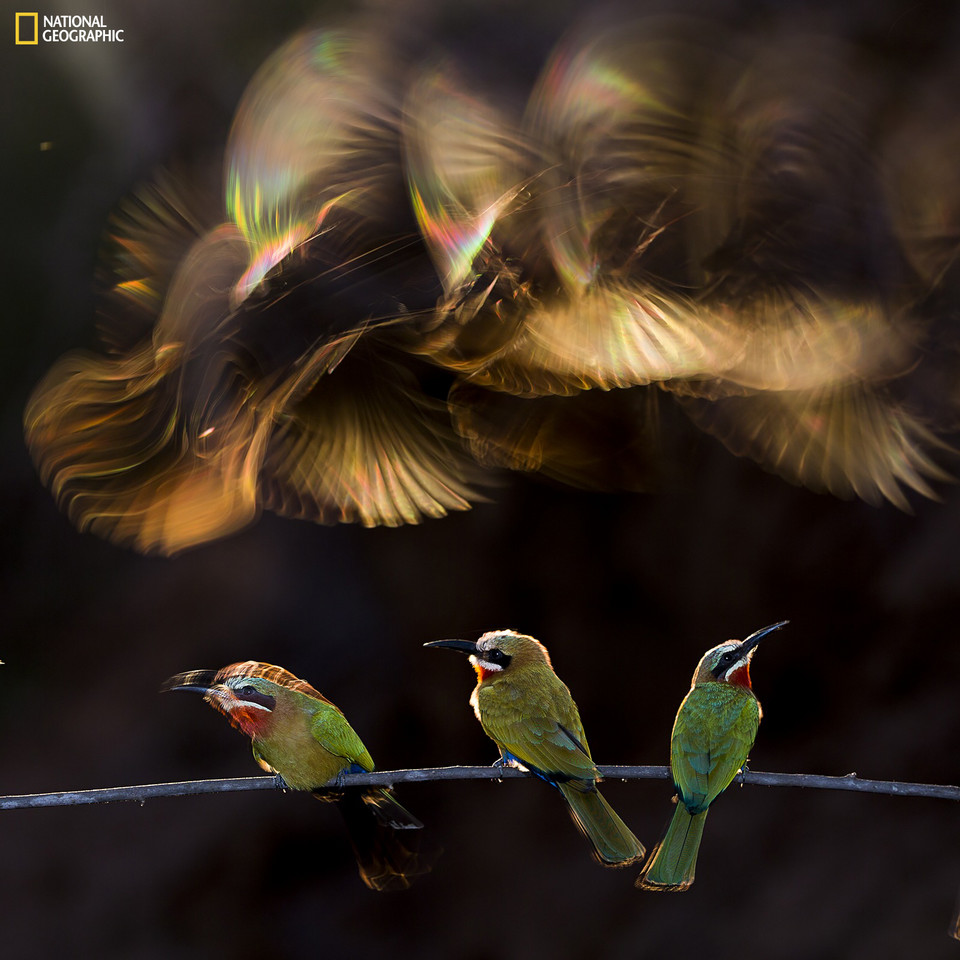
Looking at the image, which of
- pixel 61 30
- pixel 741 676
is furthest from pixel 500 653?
pixel 61 30

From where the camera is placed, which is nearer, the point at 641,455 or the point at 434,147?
the point at 434,147

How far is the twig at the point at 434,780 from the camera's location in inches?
17.1

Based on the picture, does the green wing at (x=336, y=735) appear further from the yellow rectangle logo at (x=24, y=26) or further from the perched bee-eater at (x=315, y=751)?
the yellow rectangle logo at (x=24, y=26)

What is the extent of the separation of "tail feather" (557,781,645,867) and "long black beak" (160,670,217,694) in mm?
249

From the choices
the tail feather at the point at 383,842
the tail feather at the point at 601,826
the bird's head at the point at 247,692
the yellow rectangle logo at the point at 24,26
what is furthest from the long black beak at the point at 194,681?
the yellow rectangle logo at the point at 24,26

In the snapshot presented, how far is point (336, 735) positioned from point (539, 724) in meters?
0.14

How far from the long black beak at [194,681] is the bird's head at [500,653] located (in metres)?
0.16

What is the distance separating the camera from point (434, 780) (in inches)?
17.6

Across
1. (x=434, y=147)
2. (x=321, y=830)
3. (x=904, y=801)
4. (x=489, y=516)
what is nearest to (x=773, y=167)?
(x=434, y=147)

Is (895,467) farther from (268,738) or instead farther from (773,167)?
(268,738)

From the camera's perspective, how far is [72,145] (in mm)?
719

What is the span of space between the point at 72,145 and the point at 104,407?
0.25 meters

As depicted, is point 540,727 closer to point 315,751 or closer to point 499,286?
point 315,751

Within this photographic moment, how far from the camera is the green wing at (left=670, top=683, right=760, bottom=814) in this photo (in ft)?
1.59
